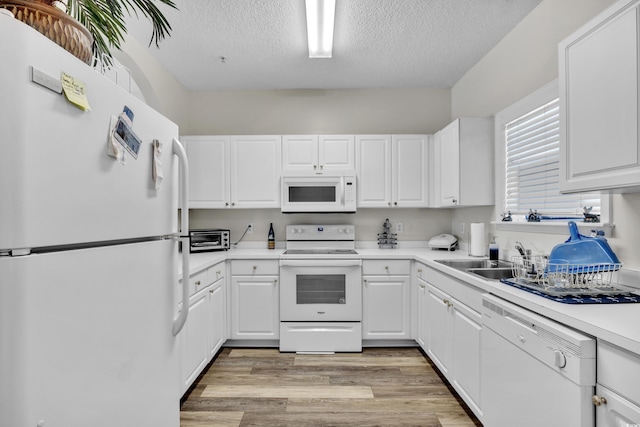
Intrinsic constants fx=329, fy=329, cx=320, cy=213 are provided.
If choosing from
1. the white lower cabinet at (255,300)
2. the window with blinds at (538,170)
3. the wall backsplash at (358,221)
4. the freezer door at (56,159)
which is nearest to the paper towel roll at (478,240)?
the window with blinds at (538,170)

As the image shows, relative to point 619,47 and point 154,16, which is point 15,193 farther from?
point 619,47

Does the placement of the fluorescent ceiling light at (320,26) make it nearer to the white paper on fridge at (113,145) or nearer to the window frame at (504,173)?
the window frame at (504,173)

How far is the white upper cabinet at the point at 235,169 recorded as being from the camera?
130 inches

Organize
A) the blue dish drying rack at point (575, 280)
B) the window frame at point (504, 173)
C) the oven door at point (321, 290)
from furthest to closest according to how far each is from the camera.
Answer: the oven door at point (321, 290)
the window frame at point (504, 173)
the blue dish drying rack at point (575, 280)

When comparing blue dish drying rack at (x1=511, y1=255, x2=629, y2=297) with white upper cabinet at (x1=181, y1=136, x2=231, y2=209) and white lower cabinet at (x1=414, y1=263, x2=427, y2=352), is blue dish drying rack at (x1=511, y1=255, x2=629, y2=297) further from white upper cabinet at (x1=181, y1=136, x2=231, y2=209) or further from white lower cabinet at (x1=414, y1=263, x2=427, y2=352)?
white upper cabinet at (x1=181, y1=136, x2=231, y2=209)

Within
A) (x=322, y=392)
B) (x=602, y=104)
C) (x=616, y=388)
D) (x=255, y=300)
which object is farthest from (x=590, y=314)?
(x=255, y=300)

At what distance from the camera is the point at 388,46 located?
8.73 ft

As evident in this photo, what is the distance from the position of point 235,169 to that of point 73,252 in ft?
8.61

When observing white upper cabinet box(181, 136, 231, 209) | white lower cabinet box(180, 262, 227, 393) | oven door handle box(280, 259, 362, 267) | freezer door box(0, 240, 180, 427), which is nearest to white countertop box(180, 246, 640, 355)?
oven door handle box(280, 259, 362, 267)

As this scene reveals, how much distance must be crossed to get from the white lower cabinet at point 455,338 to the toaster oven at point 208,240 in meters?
1.94

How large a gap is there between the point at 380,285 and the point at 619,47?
225 cm

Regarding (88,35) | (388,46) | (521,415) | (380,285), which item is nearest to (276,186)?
(380,285)

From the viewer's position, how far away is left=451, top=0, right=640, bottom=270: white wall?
1.56 meters

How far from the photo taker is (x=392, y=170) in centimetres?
334
